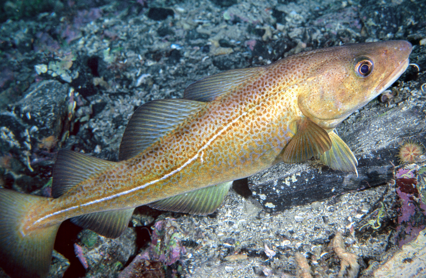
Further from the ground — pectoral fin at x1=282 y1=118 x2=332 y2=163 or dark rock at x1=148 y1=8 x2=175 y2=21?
dark rock at x1=148 y1=8 x2=175 y2=21

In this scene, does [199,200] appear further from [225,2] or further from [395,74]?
[225,2]

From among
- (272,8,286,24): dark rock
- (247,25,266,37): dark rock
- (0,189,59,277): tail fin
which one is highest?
(272,8,286,24): dark rock

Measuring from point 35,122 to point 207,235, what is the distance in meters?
3.70

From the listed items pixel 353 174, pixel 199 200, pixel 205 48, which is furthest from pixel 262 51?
pixel 199 200

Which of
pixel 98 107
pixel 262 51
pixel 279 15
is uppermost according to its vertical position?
pixel 279 15

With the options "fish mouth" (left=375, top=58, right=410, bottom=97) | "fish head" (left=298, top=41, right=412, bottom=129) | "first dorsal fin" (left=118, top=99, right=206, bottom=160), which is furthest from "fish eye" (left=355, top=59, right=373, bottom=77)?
"first dorsal fin" (left=118, top=99, right=206, bottom=160)

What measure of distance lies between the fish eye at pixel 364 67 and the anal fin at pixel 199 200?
1718 millimetres

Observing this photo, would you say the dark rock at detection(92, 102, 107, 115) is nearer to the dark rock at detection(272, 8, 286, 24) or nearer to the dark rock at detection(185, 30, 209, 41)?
the dark rock at detection(185, 30, 209, 41)

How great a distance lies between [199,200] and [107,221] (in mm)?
1054

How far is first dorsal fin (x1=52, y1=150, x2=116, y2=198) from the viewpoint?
246cm

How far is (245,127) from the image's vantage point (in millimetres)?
2287

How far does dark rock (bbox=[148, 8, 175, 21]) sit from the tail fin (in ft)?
17.3

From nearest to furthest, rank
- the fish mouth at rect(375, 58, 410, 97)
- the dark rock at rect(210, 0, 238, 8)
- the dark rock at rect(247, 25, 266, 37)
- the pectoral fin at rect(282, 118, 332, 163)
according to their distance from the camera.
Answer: the fish mouth at rect(375, 58, 410, 97), the pectoral fin at rect(282, 118, 332, 163), the dark rock at rect(247, 25, 266, 37), the dark rock at rect(210, 0, 238, 8)

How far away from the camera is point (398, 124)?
100 inches
